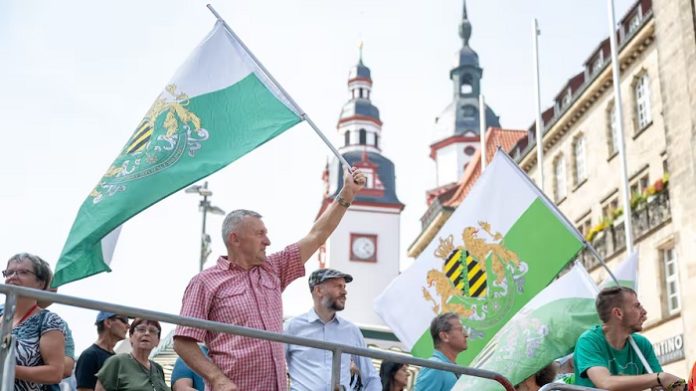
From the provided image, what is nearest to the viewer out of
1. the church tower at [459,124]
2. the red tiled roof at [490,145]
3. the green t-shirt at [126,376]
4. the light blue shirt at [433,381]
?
the green t-shirt at [126,376]

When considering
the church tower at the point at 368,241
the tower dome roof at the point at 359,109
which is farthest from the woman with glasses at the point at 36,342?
the tower dome roof at the point at 359,109

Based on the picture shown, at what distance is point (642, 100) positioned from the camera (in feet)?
117

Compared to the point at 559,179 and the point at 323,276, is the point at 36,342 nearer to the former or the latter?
the point at 323,276

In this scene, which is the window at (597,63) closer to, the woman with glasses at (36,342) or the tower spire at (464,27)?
the woman with glasses at (36,342)

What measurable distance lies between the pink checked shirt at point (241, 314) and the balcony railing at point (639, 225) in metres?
26.9

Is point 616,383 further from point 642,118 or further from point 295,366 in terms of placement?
point 642,118

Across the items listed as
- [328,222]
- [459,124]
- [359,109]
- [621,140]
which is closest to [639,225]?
[621,140]

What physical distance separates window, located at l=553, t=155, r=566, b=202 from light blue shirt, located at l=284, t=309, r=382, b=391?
3719 centimetres

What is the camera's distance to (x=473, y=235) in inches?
466

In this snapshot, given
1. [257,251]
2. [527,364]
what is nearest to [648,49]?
[527,364]

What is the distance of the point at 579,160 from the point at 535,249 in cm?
3204

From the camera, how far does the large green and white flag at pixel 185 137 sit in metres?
7.34

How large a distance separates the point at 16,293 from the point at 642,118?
106ft

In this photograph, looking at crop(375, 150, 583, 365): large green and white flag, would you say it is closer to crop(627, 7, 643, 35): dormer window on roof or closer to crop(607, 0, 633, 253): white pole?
crop(607, 0, 633, 253): white pole
